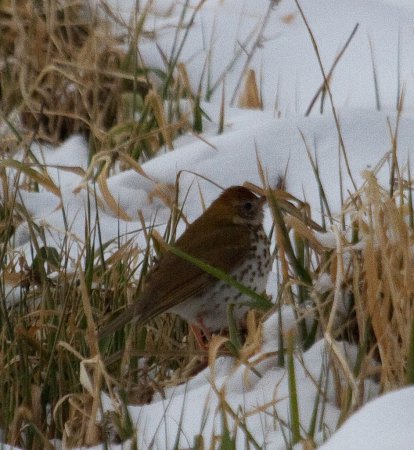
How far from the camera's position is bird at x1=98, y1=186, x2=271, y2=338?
13.5 feet

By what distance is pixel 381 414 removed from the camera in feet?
8.30

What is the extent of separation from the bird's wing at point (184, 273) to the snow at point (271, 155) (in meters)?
0.21

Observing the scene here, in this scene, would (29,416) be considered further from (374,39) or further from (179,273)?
(374,39)

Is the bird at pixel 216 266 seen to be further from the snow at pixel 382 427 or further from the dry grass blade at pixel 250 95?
the snow at pixel 382 427

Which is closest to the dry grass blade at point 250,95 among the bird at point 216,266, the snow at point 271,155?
the snow at point 271,155

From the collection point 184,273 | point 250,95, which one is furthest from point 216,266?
point 250,95

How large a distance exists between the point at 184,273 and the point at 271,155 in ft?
3.00

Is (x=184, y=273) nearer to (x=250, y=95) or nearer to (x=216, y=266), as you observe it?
(x=216, y=266)

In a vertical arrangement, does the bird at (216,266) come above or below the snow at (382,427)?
below

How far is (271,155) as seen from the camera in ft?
16.5

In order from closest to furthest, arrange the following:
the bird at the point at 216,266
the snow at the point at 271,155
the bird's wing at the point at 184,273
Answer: the snow at the point at 271,155 → the bird's wing at the point at 184,273 → the bird at the point at 216,266

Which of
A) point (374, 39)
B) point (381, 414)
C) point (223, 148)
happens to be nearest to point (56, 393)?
point (381, 414)

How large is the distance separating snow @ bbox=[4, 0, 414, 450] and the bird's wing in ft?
0.67

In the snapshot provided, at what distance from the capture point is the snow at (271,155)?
3293 mm
